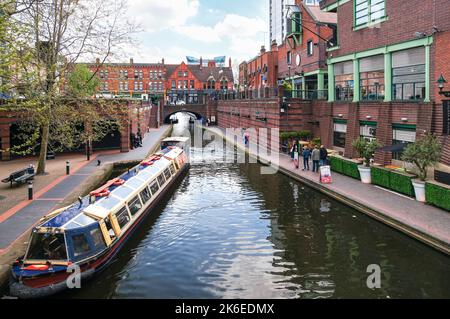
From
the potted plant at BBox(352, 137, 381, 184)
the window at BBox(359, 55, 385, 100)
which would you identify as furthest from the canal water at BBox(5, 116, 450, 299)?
the window at BBox(359, 55, 385, 100)

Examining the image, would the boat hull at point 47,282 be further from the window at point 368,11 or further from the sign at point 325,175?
the window at point 368,11

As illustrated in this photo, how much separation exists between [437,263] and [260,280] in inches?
206

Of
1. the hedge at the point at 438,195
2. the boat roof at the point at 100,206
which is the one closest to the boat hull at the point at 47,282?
the boat roof at the point at 100,206

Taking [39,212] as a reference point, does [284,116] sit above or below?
above

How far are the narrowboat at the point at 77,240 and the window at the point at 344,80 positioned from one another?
19768 mm

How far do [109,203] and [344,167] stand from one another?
1546 centimetres

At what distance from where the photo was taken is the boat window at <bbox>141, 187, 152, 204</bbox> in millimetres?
17844

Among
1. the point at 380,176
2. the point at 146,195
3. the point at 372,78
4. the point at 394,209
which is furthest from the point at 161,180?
the point at 372,78

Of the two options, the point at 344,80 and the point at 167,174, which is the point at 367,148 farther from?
the point at 167,174

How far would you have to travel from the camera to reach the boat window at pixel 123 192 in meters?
15.7

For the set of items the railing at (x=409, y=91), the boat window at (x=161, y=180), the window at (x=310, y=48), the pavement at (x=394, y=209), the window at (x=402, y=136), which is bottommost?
the pavement at (x=394, y=209)
